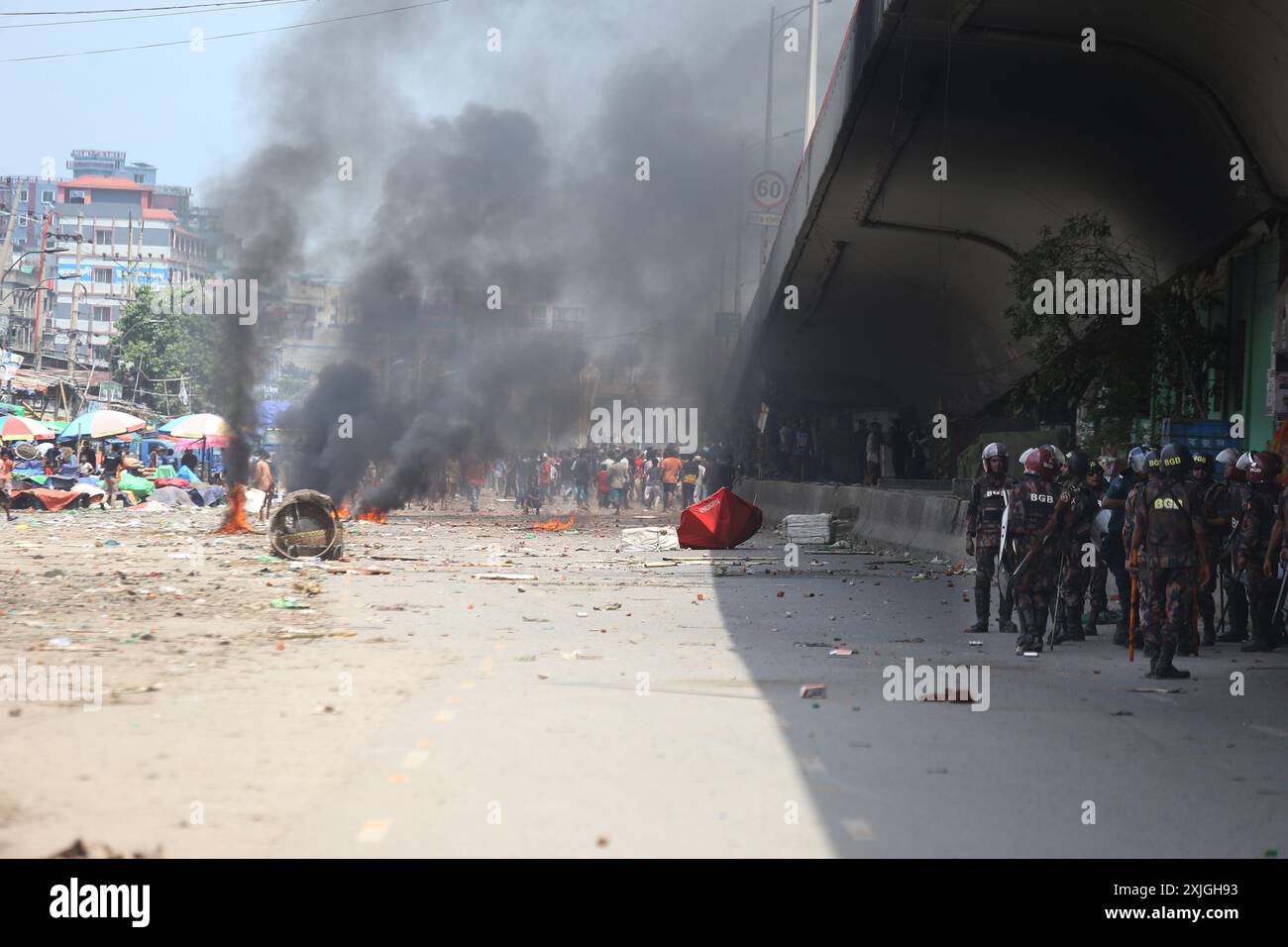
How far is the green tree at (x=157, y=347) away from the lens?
65875mm

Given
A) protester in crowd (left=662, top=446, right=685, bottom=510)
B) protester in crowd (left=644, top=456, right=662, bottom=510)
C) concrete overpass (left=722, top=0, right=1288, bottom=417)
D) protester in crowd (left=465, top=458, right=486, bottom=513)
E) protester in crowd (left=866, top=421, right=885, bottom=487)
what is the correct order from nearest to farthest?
concrete overpass (left=722, top=0, right=1288, bottom=417), protester in crowd (left=866, top=421, right=885, bottom=487), protester in crowd (left=465, top=458, right=486, bottom=513), protester in crowd (left=662, top=446, right=685, bottom=510), protester in crowd (left=644, top=456, right=662, bottom=510)

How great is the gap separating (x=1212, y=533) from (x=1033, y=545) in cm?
161

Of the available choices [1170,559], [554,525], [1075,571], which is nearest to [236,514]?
[554,525]

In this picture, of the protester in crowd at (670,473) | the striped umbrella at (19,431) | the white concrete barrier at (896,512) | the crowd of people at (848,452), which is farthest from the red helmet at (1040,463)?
the striped umbrella at (19,431)

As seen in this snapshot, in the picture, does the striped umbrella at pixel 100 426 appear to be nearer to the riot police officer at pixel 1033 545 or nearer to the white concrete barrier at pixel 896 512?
the white concrete barrier at pixel 896 512

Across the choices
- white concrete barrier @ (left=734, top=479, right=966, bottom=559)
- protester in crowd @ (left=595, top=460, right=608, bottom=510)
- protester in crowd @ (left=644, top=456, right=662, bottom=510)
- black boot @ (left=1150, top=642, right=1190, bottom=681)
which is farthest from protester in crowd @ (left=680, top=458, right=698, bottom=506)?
black boot @ (left=1150, top=642, right=1190, bottom=681)

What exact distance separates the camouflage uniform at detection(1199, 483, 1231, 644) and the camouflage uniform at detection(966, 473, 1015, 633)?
1.45 m

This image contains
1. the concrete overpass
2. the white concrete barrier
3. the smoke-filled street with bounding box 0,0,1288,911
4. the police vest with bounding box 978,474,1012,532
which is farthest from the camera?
the white concrete barrier

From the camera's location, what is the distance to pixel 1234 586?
39.7 ft

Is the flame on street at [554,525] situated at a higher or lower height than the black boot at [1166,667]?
lower

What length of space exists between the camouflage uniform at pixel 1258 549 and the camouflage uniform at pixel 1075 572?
3.75 feet

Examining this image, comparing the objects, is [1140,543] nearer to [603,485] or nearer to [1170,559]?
[1170,559]

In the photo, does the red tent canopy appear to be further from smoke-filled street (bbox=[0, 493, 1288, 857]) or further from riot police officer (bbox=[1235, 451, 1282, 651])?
riot police officer (bbox=[1235, 451, 1282, 651])

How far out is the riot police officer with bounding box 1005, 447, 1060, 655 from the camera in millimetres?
11188
